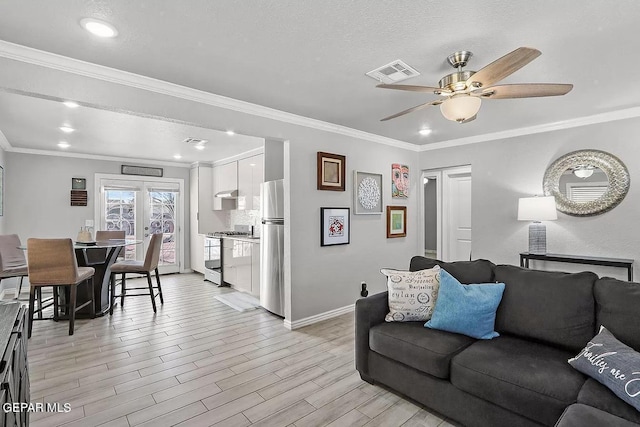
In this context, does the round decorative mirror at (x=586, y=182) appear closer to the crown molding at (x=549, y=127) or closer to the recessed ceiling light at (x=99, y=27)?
the crown molding at (x=549, y=127)

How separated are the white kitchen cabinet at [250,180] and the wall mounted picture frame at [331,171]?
162 centimetres

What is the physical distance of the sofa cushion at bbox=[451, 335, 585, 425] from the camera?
5.40ft

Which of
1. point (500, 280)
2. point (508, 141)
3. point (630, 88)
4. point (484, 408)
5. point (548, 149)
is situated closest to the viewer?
point (484, 408)

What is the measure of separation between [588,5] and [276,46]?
177cm

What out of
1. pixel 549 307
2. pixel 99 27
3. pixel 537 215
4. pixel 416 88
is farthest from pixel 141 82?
pixel 537 215

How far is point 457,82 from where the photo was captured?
2.16 m

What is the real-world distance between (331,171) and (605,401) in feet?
10.3

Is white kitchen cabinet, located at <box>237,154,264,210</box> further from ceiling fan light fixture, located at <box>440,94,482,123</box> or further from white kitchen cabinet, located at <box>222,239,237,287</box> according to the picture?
ceiling fan light fixture, located at <box>440,94,482,123</box>

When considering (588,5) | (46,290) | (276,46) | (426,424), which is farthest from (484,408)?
(46,290)

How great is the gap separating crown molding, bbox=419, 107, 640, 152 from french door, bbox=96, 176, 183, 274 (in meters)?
5.38

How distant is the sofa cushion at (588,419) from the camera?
133 centimetres

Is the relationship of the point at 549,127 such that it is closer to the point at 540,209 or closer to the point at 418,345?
the point at 540,209

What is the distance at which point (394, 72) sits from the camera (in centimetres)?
255

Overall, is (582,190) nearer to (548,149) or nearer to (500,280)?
(548,149)
